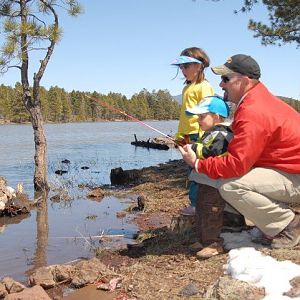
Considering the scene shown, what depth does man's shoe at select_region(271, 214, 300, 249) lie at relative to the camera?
4.10 m

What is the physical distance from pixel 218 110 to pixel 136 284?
1879 mm

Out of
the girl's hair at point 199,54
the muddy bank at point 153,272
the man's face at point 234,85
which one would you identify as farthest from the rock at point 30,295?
the girl's hair at point 199,54

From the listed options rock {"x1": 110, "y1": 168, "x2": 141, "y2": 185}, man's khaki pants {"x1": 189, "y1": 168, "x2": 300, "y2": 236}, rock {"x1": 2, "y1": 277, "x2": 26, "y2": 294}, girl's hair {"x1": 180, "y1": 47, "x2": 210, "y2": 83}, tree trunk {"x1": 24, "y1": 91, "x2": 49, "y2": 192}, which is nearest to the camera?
man's khaki pants {"x1": 189, "y1": 168, "x2": 300, "y2": 236}

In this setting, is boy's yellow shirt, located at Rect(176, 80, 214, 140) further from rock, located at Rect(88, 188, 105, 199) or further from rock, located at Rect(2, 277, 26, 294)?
rock, located at Rect(88, 188, 105, 199)

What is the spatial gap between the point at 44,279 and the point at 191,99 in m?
2.71

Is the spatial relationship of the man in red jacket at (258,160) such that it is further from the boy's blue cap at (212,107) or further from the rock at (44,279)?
the rock at (44,279)

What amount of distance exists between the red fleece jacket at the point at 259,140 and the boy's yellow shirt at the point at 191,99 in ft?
4.66

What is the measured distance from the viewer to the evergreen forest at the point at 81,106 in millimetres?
89762

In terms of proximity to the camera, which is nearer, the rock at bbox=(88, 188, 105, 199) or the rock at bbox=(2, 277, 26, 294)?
the rock at bbox=(2, 277, 26, 294)

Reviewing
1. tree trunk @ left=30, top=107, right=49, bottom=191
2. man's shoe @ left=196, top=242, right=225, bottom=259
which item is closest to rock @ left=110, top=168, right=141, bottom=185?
tree trunk @ left=30, top=107, right=49, bottom=191

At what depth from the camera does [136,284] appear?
408cm

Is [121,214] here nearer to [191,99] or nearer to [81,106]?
[191,99]

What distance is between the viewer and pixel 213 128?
173 inches

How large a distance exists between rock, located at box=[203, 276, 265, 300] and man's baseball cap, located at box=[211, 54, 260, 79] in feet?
6.08
